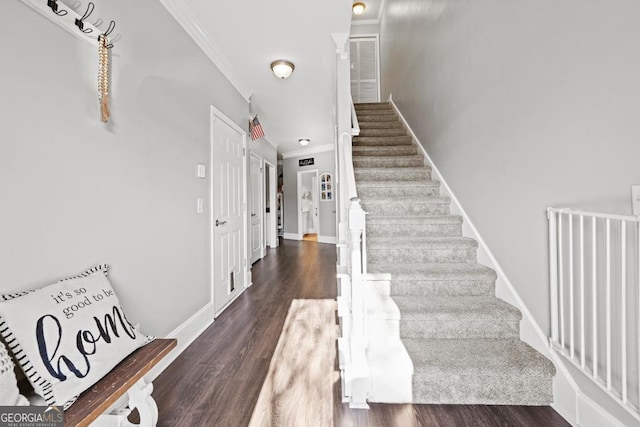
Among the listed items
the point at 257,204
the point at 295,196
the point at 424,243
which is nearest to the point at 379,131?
the point at 424,243

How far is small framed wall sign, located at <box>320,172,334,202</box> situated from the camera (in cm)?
751

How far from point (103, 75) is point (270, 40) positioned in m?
1.73

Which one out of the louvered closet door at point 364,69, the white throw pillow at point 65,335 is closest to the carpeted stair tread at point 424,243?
the white throw pillow at point 65,335

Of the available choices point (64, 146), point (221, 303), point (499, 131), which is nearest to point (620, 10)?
point (499, 131)

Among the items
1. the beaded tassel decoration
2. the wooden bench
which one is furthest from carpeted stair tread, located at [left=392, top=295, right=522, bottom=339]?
the beaded tassel decoration

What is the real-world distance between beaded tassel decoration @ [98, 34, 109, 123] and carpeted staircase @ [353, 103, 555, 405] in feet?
6.15

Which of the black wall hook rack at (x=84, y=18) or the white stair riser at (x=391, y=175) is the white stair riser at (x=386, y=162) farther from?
the black wall hook rack at (x=84, y=18)

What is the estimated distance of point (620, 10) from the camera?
1.15m

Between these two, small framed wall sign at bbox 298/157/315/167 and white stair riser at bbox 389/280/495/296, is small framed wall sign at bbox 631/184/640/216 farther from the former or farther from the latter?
small framed wall sign at bbox 298/157/315/167

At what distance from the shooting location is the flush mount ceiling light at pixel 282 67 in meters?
3.10

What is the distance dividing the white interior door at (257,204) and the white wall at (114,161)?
9.44 ft

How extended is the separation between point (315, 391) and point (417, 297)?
93 centimetres

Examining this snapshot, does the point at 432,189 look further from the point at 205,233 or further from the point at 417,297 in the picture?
the point at 205,233

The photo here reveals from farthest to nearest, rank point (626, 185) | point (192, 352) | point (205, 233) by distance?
point (205, 233) → point (192, 352) → point (626, 185)
